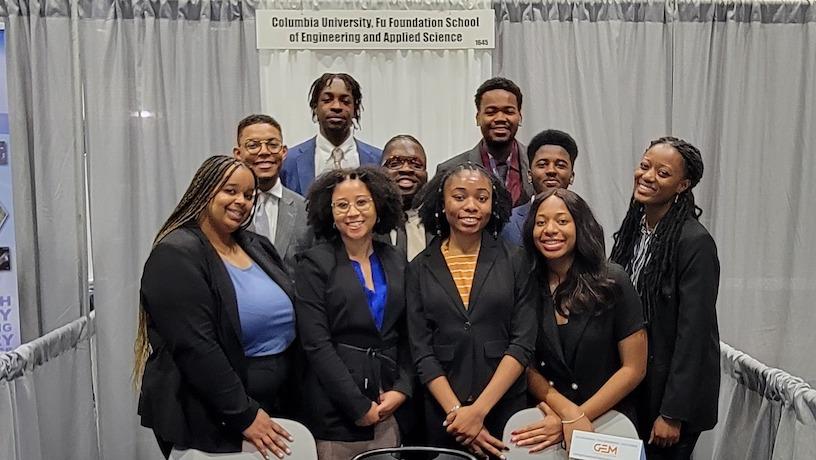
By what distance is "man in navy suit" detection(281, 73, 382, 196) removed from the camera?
2.99 m

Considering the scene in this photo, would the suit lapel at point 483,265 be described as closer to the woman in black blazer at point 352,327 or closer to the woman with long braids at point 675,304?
the woman in black blazer at point 352,327

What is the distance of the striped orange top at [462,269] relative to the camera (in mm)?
2207

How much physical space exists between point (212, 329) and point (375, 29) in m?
1.86

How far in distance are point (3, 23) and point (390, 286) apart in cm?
210

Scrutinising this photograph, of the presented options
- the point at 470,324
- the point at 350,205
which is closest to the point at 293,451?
the point at 470,324

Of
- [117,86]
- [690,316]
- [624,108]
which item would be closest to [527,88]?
[624,108]

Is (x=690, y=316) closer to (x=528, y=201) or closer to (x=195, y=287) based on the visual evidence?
(x=528, y=201)

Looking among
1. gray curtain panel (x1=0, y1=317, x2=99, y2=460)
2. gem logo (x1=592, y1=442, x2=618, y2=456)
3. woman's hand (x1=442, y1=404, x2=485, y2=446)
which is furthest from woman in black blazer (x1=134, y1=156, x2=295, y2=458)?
gem logo (x1=592, y1=442, x2=618, y2=456)

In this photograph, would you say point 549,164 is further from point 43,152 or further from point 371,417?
point 43,152

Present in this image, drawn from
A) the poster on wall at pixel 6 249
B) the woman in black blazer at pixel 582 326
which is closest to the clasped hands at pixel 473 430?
the woman in black blazer at pixel 582 326

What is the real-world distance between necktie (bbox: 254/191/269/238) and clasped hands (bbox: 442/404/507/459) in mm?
992

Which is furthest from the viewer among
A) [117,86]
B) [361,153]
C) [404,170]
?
[117,86]

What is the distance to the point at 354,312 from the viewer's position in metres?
2.17

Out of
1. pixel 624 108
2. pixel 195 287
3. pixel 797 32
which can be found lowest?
pixel 195 287
